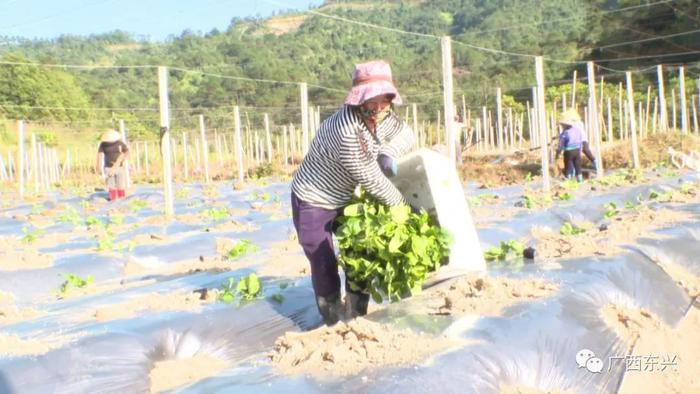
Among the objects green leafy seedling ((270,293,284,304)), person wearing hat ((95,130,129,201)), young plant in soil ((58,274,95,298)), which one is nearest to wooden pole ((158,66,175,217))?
person wearing hat ((95,130,129,201))

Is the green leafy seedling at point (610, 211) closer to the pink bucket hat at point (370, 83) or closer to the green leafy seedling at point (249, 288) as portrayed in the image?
the green leafy seedling at point (249, 288)

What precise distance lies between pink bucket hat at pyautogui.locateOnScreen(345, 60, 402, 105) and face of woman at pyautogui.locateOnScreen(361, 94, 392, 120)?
0.12ft

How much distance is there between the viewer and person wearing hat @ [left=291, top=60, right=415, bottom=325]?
11.3 ft

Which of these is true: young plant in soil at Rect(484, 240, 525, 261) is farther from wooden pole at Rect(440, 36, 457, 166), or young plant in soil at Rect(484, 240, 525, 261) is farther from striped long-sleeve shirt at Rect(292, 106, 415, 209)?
wooden pole at Rect(440, 36, 457, 166)

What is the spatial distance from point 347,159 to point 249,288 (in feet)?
4.02

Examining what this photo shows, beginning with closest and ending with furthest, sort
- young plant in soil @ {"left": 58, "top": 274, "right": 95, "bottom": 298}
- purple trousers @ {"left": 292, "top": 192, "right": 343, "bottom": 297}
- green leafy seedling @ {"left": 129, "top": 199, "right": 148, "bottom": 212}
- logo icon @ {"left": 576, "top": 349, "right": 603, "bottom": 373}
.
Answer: logo icon @ {"left": 576, "top": 349, "right": 603, "bottom": 373} < purple trousers @ {"left": 292, "top": 192, "right": 343, "bottom": 297} < young plant in soil @ {"left": 58, "top": 274, "right": 95, "bottom": 298} < green leafy seedling @ {"left": 129, "top": 199, "right": 148, "bottom": 212}

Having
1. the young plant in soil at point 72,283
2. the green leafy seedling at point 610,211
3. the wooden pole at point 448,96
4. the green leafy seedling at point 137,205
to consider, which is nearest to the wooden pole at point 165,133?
the green leafy seedling at point 137,205

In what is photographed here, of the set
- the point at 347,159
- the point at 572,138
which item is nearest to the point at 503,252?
the point at 347,159

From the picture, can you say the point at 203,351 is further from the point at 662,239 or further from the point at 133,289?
the point at 662,239

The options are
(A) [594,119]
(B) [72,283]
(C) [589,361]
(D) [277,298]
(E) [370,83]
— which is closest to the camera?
(C) [589,361]

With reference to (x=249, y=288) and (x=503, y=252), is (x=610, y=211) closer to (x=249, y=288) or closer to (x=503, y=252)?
(x=503, y=252)

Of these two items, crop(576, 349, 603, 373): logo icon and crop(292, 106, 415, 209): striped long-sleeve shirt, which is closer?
crop(576, 349, 603, 373): logo icon

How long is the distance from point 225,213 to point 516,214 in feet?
12.9

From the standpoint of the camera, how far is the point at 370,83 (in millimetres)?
3432
